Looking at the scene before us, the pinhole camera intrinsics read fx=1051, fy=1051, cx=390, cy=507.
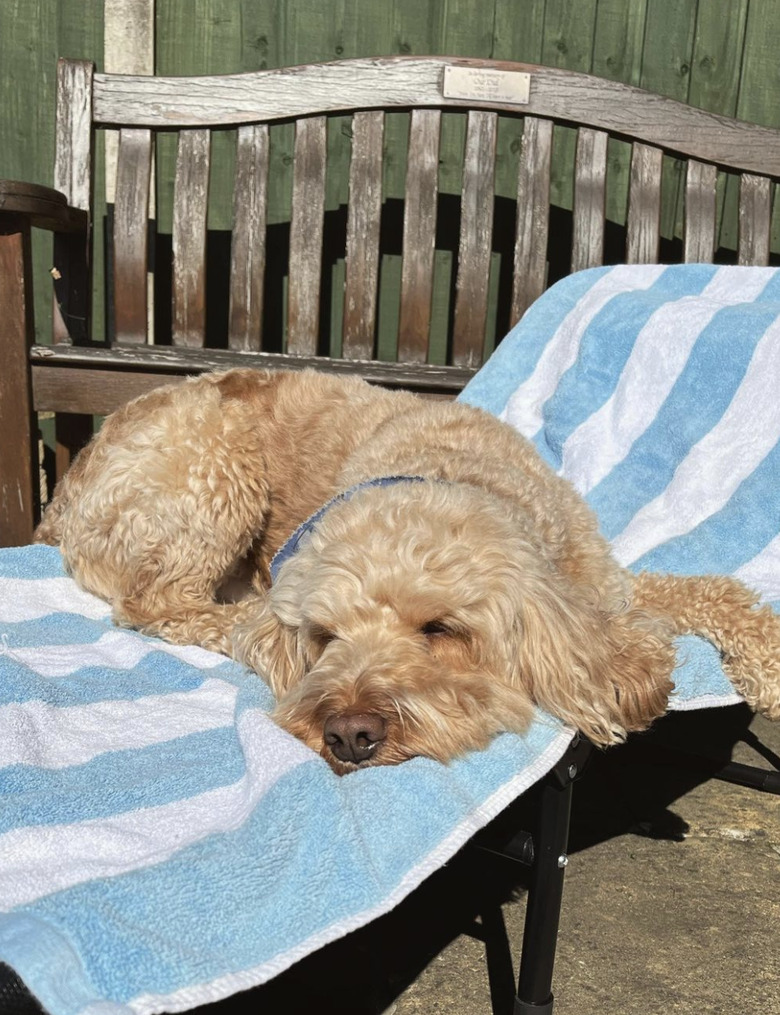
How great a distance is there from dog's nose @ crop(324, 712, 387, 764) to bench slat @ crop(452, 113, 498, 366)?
297 cm

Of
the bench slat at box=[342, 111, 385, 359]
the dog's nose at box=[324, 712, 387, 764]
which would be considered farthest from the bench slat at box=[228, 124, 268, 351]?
the dog's nose at box=[324, 712, 387, 764]

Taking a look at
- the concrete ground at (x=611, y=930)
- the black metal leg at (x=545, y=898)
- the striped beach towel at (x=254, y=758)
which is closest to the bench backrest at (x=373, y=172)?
the striped beach towel at (x=254, y=758)

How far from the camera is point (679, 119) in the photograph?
477cm

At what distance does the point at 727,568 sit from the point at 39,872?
2528 mm

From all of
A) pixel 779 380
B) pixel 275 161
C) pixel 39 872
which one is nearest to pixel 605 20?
pixel 275 161

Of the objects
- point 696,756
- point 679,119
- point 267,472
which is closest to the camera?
point 696,756

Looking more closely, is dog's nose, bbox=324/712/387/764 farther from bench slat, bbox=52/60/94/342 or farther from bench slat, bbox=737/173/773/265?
bench slat, bbox=737/173/773/265

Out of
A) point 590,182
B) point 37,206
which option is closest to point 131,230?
point 37,206

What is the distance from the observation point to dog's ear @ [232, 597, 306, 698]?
8.75 ft

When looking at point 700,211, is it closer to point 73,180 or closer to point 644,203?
point 644,203

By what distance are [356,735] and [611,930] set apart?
1.14 metres

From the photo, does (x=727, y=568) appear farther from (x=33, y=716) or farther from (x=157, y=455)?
(x=33, y=716)

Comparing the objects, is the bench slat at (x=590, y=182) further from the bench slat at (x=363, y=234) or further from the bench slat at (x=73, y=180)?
the bench slat at (x=73, y=180)

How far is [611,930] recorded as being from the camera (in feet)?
9.15
